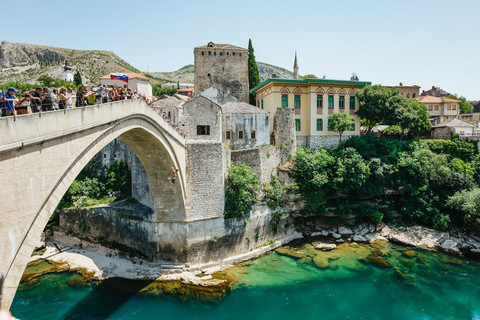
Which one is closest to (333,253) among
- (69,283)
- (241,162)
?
(241,162)

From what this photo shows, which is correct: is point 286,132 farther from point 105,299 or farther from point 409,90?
point 409,90

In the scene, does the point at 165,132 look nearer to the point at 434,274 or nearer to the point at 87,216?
the point at 87,216

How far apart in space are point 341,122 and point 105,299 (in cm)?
2089

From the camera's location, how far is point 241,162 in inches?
791

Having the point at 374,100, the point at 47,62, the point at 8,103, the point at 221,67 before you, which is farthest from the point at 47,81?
the point at 8,103

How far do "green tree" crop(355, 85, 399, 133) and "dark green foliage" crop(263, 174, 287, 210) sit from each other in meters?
11.1

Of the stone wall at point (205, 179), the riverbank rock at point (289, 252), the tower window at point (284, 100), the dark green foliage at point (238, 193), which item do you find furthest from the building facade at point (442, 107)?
the stone wall at point (205, 179)

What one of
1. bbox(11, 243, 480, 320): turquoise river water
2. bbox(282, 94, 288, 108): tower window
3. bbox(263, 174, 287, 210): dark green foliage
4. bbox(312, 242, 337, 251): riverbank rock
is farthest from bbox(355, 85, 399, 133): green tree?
bbox(11, 243, 480, 320): turquoise river water

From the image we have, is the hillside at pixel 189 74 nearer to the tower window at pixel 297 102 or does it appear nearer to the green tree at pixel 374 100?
the tower window at pixel 297 102

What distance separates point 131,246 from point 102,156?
906 centimetres

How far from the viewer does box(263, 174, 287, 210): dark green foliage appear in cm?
2016

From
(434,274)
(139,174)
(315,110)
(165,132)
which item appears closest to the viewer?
(165,132)

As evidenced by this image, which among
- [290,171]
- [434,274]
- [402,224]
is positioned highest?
[290,171]

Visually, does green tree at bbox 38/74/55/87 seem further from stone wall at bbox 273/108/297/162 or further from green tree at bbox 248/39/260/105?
stone wall at bbox 273/108/297/162
